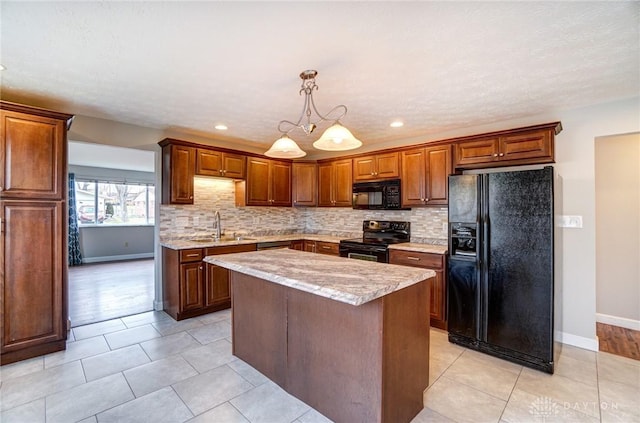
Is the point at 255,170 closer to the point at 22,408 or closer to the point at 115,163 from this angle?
the point at 22,408

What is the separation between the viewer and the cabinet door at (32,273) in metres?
2.59

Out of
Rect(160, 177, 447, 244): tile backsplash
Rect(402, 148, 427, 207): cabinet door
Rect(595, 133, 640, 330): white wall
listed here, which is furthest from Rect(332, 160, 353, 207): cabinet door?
Rect(595, 133, 640, 330): white wall

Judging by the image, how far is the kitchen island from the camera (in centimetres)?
167

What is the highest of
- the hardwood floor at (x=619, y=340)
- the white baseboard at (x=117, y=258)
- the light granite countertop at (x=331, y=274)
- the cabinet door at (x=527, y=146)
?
the cabinet door at (x=527, y=146)

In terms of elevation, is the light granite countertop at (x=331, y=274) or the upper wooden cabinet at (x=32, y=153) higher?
the upper wooden cabinet at (x=32, y=153)

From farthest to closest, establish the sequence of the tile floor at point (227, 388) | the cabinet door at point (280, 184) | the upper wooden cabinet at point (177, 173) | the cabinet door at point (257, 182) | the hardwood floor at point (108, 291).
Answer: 1. the cabinet door at point (280, 184)
2. the cabinet door at point (257, 182)
3. the hardwood floor at point (108, 291)
4. the upper wooden cabinet at point (177, 173)
5. the tile floor at point (227, 388)

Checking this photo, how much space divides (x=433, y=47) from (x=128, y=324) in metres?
4.14

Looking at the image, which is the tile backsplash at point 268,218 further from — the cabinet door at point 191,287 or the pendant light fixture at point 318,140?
the pendant light fixture at point 318,140

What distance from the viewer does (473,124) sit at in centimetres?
365

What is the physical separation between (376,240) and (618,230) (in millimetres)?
2860

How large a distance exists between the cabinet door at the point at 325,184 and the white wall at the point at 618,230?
3454mm

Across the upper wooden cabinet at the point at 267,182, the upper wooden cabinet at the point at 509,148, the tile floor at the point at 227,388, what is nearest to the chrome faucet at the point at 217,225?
the upper wooden cabinet at the point at 267,182

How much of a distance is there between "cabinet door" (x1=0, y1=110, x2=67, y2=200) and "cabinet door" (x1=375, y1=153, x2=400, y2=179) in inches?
141

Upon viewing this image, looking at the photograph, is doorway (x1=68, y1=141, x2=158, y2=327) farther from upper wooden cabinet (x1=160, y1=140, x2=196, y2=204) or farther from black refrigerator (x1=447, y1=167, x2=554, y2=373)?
black refrigerator (x1=447, y1=167, x2=554, y2=373)
